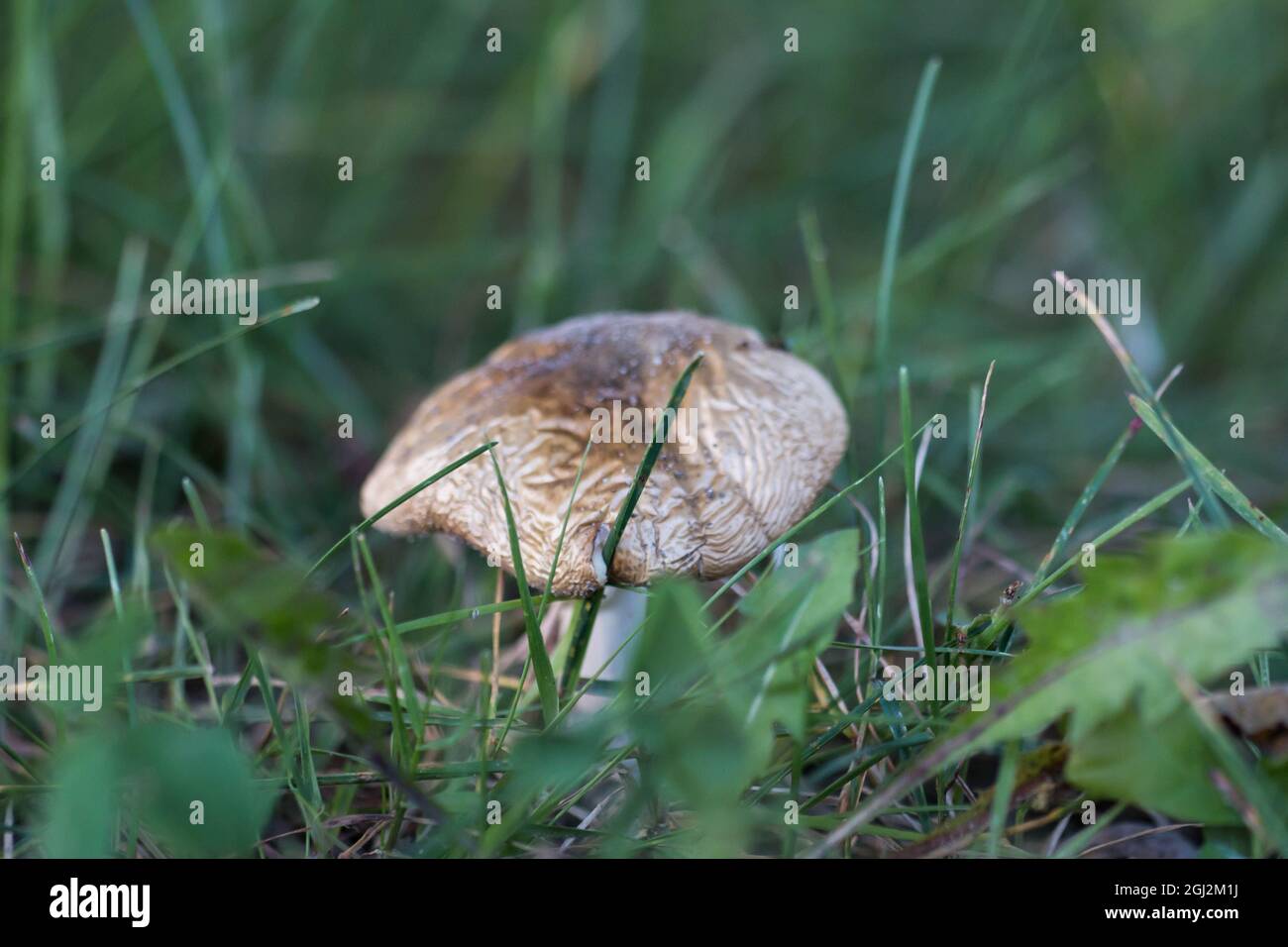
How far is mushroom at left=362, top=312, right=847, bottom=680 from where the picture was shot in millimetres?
2045

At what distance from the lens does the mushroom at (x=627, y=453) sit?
6.71ft

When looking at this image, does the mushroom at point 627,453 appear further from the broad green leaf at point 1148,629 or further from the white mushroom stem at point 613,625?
the broad green leaf at point 1148,629

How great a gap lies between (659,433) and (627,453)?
5.8 inches

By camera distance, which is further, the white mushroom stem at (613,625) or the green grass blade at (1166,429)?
the white mushroom stem at (613,625)

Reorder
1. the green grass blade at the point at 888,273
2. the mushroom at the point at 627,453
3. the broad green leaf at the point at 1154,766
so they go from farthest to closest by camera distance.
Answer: the green grass blade at the point at 888,273 < the mushroom at the point at 627,453 < the broad green leaf at the point at 1154,766

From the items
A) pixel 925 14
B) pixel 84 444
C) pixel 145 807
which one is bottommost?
pixel 145 807

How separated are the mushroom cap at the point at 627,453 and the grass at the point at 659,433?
6 centimetres

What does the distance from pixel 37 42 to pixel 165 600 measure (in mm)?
2026

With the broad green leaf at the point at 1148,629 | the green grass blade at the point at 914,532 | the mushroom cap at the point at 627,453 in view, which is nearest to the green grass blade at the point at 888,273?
the mushroom cap at the point at 627,453

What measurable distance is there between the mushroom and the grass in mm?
63

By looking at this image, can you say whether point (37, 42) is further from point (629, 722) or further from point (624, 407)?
point (629, 722)

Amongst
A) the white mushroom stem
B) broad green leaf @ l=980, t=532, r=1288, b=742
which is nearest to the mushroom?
the white mushroom stem

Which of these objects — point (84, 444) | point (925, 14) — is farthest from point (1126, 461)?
point (84, 444)
